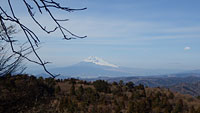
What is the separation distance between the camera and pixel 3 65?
11.9 ft

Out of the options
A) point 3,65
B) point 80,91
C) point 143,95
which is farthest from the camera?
point 143,95

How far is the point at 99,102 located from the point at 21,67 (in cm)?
1194

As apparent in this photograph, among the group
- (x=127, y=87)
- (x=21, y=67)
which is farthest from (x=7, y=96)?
(x=127, y=87)

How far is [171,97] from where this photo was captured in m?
20.3

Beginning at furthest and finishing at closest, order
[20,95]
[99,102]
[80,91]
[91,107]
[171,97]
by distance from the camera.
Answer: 1. [171,97]
2. [80,91]
3. [99,102]
4. [91,107]
5. [20,95]

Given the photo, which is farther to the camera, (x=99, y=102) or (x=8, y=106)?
(x=99, y=102)

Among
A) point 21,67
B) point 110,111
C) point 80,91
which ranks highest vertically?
point 21,67

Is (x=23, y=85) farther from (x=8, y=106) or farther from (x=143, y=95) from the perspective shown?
(x=143, y=95)

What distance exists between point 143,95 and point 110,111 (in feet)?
16.7

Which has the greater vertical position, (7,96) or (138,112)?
(7,96)

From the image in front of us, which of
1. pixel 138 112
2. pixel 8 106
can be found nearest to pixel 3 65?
pixel 8 106

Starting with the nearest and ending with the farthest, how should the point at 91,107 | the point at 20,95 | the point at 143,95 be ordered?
the point at 20,95 < the point at 91,107 < the point at 143,95

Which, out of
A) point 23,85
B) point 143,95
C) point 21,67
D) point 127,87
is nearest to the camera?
point 21,67

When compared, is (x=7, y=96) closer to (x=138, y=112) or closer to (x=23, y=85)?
(x=23, y=85)
